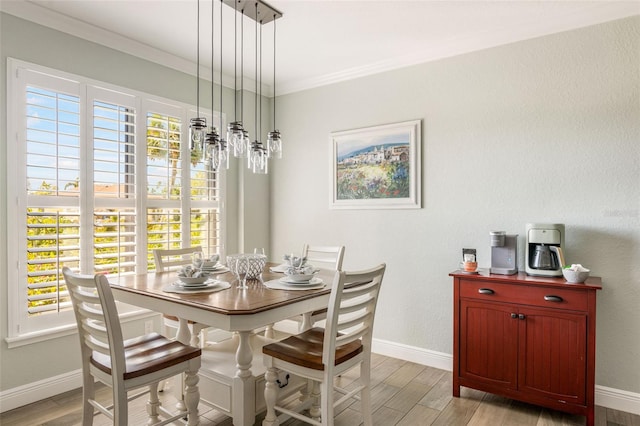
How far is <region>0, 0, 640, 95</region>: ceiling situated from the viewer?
2.62m

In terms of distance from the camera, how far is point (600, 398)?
2633 mm

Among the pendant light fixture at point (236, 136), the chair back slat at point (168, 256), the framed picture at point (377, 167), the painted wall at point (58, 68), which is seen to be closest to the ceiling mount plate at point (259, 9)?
the pendant light fixture at point (236, 136)

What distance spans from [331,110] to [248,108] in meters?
0.93

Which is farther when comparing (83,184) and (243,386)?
(83,184)

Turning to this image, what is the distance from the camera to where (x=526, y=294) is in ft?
8.29

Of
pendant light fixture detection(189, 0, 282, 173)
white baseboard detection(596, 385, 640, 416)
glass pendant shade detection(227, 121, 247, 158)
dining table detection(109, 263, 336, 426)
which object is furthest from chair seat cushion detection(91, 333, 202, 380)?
white baseboard detection(596, 385, 640, 416)

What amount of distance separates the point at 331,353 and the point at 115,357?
0.99 m

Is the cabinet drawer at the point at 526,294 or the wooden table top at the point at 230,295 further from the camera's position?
the cabinet drawer at the point at 526,294

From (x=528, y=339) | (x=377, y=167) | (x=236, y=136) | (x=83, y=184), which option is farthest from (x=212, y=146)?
(x=528, y=339)

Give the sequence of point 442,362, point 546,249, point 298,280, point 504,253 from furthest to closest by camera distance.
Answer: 1. point 442,362
2. point 504,253
3. point 546,249
4. point 298,280

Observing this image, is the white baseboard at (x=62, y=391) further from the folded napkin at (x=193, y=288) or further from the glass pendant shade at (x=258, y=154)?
the glass pendant shade at (x=258, y=154)

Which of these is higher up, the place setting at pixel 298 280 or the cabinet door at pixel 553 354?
the place setting at pixel 298 280

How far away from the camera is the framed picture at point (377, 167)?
3.42 m

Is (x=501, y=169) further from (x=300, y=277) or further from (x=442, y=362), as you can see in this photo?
(x=300, y=277)
